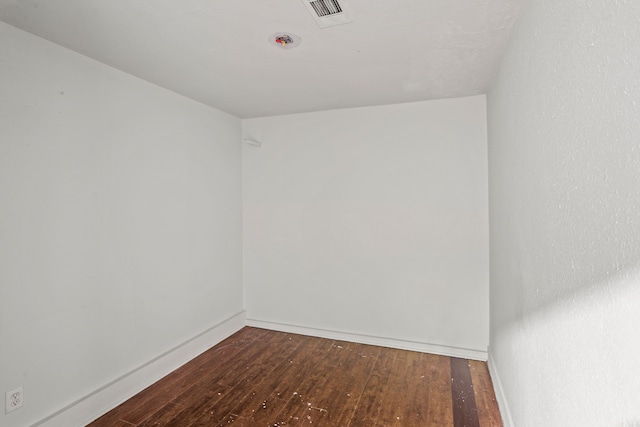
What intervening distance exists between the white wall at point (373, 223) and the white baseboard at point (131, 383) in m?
0.73

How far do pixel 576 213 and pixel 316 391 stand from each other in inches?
85.6

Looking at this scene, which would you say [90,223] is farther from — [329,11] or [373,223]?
[373,223]

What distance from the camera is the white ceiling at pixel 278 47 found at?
1636 mm

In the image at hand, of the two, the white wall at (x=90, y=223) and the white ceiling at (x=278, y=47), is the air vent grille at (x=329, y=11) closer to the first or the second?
the white ceiling at (x=278, y=47)

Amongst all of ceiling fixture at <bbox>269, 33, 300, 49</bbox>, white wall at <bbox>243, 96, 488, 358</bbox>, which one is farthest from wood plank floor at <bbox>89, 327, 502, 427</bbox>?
ceiling fixture at <bbox>269, 33, 300, 49</bbox>

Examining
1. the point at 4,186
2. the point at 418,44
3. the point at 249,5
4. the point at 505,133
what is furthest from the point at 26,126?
the point at 505,133

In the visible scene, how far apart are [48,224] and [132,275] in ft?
2.36

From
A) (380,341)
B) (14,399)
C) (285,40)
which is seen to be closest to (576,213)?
(285,40)

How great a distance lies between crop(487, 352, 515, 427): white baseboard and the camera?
6.44 ft

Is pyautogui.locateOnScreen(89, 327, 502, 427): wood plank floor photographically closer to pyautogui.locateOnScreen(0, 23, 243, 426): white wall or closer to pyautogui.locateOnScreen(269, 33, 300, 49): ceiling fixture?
pyautogui.locateOnScreen(0, 23, 243, 426): white wall

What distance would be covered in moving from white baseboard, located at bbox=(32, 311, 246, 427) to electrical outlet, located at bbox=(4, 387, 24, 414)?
0.18m

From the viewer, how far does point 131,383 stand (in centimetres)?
245

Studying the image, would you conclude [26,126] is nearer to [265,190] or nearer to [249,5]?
[249,5]

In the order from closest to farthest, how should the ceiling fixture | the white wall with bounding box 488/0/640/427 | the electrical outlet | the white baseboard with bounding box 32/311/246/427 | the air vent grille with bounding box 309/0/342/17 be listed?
the white wall with bounding box 488/0/640/427 < the air vent grille with bounding box 309/0/342/17 < the electrical outlet < the ceiling fixture < the white baseboard with bounding box 32/311/246/427
